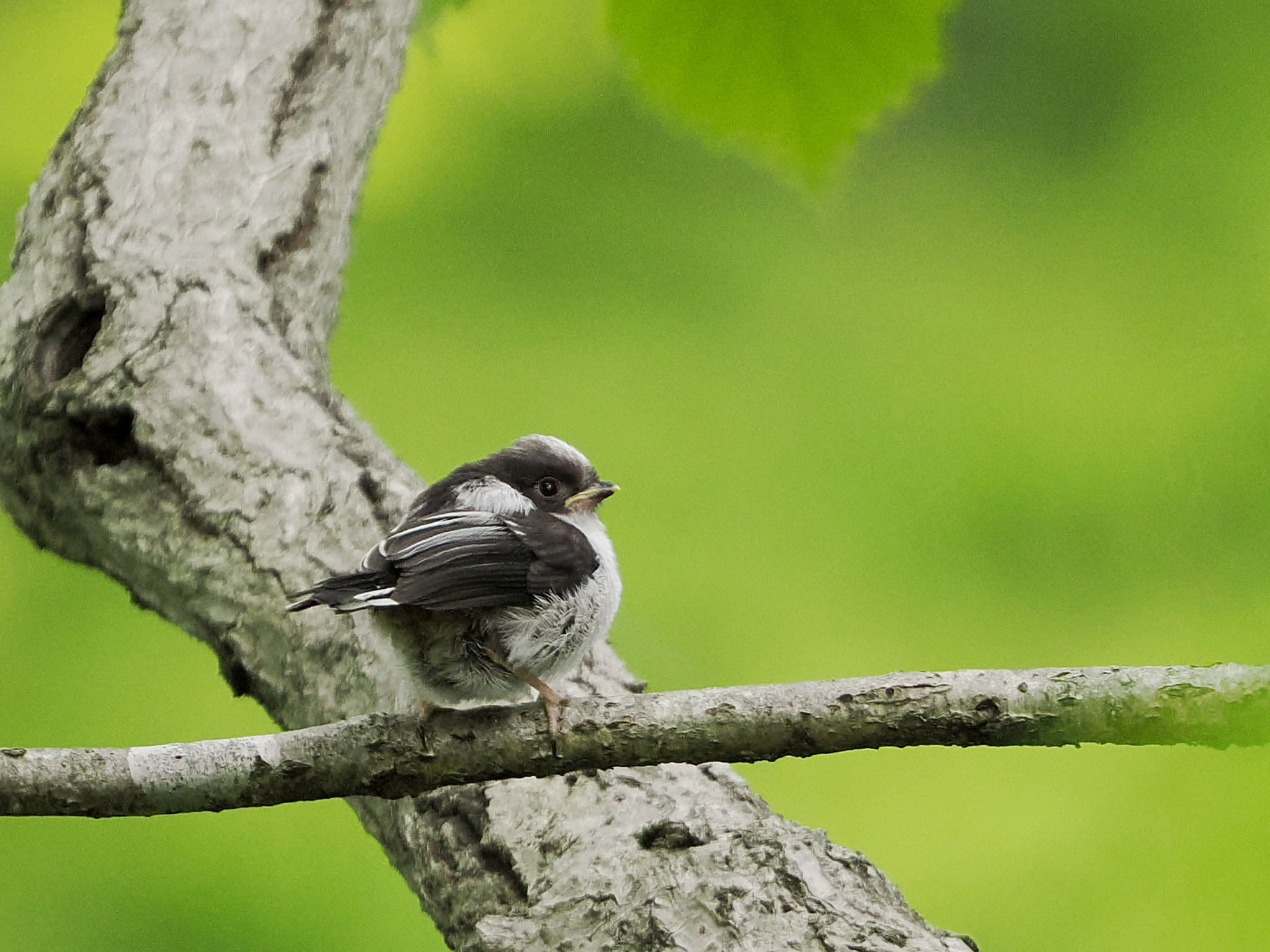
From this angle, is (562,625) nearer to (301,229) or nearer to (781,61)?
(781,61)

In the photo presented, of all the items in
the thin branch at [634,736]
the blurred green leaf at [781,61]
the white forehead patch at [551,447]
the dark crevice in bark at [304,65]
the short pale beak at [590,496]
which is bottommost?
the thin branch at [634,736]

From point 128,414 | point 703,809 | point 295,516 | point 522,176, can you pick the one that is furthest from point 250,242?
point 703,809

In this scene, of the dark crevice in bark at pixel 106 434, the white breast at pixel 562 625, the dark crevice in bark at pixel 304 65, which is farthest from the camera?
the dark crevice in bark at pixel 304 65

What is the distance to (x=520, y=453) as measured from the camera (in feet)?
7.75

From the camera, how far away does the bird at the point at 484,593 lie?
1.88 metres

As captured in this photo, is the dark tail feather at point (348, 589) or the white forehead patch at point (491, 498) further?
the white forehead patch at point (491, 498)

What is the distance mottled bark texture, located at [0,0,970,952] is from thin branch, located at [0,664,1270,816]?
278mm

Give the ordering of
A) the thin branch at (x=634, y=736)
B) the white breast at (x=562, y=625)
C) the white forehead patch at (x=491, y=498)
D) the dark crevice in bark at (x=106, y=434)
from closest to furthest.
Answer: the thin branch at (x=634, y=736) → the white breast at (x=562, y=625) → the white forehead patch at (x=491, y=498) → the dark crevice in bark at (x=106, y=434)

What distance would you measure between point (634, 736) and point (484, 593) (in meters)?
0.41

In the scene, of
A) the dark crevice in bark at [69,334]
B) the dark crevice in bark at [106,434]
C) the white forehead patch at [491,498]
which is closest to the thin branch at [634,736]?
the white forehead patch at [491,498]

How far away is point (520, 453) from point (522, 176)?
6.83 feet

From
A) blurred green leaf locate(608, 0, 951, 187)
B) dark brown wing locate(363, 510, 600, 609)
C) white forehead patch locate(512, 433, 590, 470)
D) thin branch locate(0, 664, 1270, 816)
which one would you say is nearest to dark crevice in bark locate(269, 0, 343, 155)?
white forehead patch locate(512, 433, 590, 470)

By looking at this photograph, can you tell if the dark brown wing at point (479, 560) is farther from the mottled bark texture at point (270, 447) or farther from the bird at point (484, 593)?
the mottled bark texture at point (270, 447)

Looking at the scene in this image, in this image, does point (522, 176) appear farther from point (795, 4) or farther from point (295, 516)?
point (795, 4)
